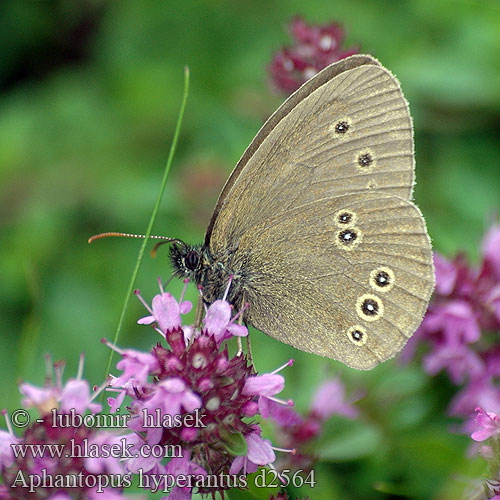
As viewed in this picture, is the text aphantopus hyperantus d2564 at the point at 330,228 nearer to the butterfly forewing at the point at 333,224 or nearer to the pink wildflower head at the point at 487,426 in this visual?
the butterfly forewing at the point at 333,224

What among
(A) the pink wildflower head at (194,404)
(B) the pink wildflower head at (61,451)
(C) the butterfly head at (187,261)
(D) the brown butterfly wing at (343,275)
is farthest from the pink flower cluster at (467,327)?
(B) the pink wildflower head at (61,451)

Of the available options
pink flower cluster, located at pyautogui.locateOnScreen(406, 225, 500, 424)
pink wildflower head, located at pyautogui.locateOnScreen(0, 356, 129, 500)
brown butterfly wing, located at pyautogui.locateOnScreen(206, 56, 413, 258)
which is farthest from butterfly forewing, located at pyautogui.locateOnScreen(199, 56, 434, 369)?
pink wildflower head, located at pyautogui.locateOnScreen(0, 356, 129, 500)

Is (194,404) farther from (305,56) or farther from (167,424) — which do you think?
(305,56)

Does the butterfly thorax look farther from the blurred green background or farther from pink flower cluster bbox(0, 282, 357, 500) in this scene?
→ the blurred green background

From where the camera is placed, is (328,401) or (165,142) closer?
(328,401)

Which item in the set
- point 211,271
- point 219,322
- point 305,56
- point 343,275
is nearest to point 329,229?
point 343,275

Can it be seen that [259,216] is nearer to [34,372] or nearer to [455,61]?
→ [34,372]

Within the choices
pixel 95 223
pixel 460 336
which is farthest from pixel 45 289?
pixel 460 336
